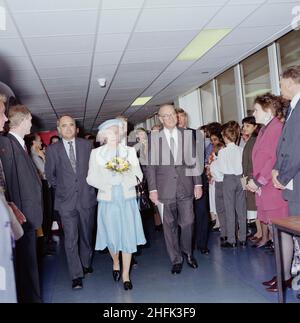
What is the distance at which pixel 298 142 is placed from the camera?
2.49 metres

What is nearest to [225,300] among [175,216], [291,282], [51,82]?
[291,282]

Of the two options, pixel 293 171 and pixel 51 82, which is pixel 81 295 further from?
pixel 51 82

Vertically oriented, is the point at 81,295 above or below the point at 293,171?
below

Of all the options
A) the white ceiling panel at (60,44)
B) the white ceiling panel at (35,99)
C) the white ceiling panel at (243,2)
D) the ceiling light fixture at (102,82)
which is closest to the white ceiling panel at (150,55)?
the white ceiling panel at (60,44)

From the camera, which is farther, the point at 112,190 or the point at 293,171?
the point at 112,190

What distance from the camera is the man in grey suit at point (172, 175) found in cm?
368

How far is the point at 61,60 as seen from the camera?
5223 millimetres

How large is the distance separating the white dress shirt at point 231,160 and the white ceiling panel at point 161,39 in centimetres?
146

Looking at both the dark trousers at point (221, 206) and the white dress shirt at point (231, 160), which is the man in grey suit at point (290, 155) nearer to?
the white dress shirt at point (231, 160)

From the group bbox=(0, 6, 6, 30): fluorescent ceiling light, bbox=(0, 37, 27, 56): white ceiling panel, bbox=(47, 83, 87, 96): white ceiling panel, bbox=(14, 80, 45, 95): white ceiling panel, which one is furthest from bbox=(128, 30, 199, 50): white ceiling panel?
bbox=(47, 83, 87, 96): white ceiling panel

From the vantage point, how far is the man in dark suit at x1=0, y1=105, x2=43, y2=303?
2557mm

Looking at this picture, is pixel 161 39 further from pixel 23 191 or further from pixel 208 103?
pixel 208 103

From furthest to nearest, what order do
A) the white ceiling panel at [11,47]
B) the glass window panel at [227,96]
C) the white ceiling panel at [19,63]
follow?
the glass window panel at [227,96]
the white ceiling panel at [19,63]
the white ceiling panel at [11,47]
